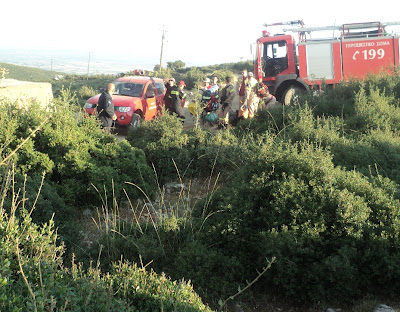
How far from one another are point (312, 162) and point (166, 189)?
3.21 metres

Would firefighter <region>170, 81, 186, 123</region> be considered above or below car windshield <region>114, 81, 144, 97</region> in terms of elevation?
below

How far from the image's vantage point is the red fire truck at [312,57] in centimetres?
1689

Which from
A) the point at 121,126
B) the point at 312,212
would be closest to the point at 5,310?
the point at 312,212

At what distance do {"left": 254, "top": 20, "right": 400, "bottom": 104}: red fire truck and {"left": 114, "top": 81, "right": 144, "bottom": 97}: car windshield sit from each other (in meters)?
5.13

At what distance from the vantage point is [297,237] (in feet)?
17.0

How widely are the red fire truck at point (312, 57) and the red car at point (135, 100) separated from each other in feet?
15.0

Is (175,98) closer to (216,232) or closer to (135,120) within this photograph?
(135,120)

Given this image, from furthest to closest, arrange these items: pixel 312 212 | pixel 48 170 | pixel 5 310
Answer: pixel 48 170, pixel 312 212, pixel 5 310

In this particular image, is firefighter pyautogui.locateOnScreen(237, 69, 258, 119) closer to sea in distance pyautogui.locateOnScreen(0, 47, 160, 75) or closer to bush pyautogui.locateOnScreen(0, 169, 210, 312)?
bush pyautogui.locateOnScreen(0, 169, 210, 312)

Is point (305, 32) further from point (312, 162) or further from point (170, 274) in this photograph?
point (170, 274)

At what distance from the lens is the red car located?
42.9 feet

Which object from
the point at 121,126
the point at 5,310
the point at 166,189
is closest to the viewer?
the point at 5,310

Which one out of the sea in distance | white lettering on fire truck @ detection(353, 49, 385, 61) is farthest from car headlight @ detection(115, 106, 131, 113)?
the sea in distance

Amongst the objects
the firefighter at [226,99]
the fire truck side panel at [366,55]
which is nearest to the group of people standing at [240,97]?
the firefighter at [226,99]
